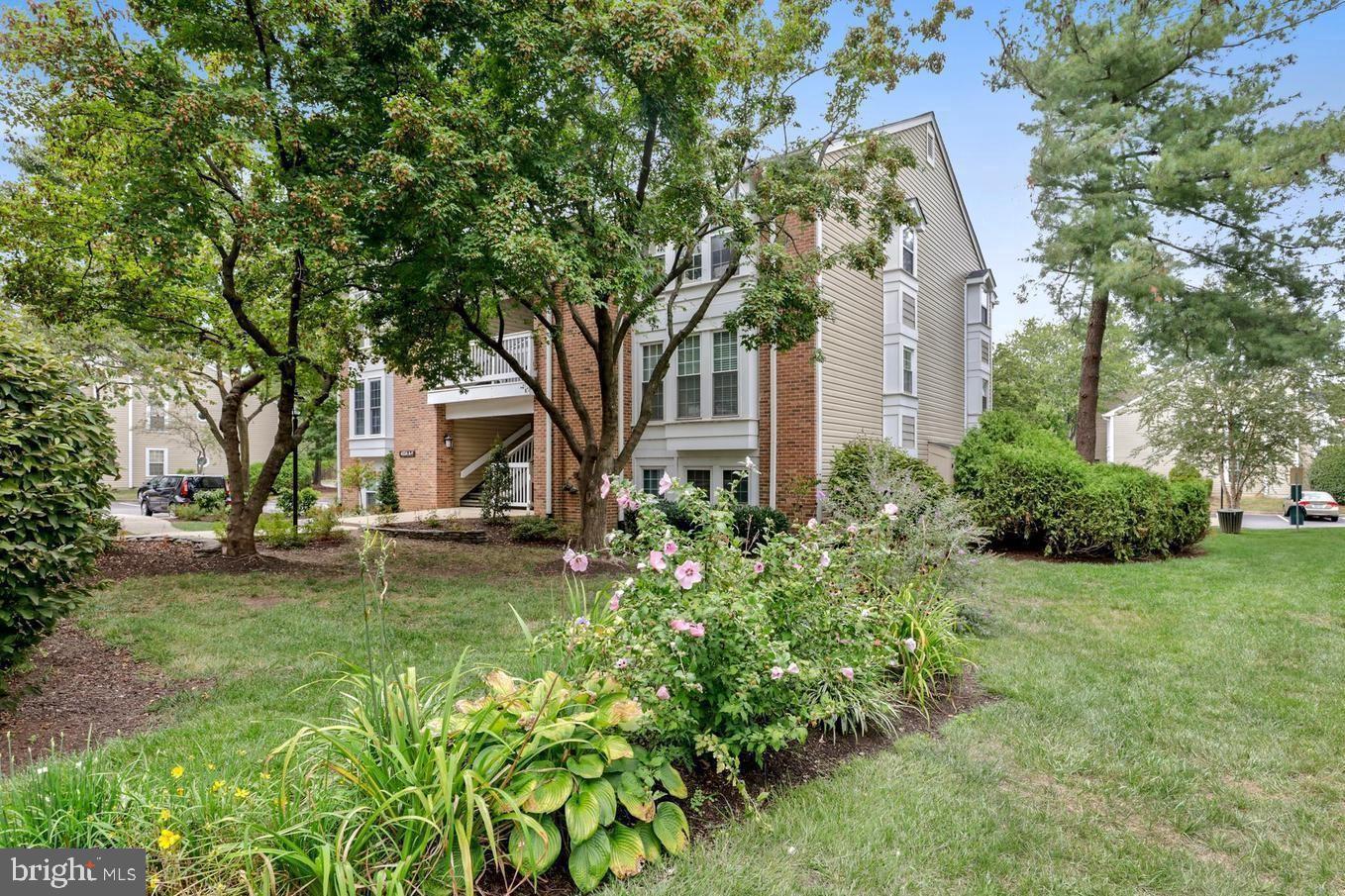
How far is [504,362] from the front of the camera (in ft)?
54.9

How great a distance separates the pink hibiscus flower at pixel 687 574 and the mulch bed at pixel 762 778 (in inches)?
35.5

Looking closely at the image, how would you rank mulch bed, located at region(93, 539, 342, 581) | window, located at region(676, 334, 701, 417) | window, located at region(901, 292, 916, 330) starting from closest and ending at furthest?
mulch bed, located at region(93, 539, 342, 581) → window, located at region(676, 334, 701, 417) → window, located at region(901, 292, 916, 330)

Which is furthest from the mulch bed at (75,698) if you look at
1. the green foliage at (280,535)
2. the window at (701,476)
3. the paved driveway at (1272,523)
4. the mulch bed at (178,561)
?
the paved driveway at (1272,523)

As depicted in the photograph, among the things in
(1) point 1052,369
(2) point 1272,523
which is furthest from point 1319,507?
(1) point 1052,369

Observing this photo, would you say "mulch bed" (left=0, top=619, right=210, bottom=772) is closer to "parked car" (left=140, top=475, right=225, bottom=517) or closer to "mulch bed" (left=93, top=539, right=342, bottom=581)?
"mulch bed" (left=93, top=539, right=342, bottom=581)

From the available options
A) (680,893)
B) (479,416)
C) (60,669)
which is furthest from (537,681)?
(479,416)

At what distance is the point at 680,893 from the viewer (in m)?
2.33

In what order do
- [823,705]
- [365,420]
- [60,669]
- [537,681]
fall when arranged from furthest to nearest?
[365,420] < [60,669] < [823,705] < [537,681]

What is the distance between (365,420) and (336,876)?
64.7 feet

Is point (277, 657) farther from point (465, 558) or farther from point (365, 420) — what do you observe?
point (365, 420)

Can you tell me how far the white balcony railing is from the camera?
1609cm

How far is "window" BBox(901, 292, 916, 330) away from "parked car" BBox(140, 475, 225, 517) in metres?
22.6

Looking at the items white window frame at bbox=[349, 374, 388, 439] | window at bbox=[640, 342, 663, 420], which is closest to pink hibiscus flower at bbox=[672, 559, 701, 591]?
window at bbox=[640, 342, 663, 420]

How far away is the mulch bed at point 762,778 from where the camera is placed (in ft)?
7.81
